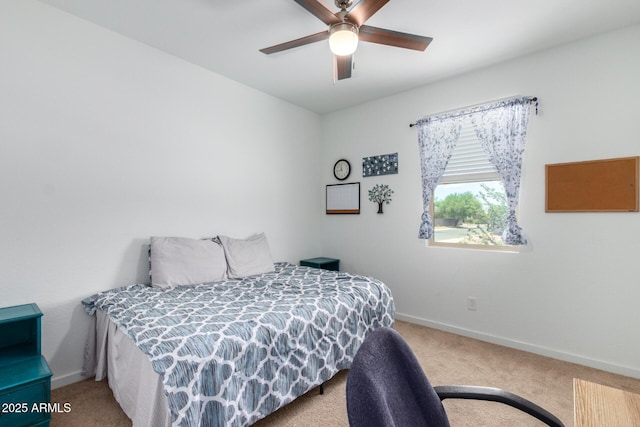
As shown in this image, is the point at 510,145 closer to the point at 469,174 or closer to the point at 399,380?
the point at 469,174

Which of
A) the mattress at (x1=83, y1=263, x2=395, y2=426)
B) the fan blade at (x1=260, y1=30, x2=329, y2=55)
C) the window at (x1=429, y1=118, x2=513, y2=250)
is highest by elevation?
the fan blade at (x1=260, y1=30, x2=329, y2=55)

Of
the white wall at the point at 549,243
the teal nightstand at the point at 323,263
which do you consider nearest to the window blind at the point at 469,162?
the white wall at the point at 549,243

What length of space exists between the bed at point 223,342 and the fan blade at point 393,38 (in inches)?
71.9

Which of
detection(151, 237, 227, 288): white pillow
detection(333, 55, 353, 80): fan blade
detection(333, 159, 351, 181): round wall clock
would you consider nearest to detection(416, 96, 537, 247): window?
detection(333, 159, 351, 181): round wall clock

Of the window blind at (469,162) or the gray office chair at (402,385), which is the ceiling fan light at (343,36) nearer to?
the gray office chair at (402,385)

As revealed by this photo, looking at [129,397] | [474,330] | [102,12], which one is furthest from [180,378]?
[474,330]

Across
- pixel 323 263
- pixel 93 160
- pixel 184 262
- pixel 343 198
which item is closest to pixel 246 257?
pixel 184 262

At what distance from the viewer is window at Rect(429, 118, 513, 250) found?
119 inches

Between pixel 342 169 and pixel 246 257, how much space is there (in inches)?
71.7

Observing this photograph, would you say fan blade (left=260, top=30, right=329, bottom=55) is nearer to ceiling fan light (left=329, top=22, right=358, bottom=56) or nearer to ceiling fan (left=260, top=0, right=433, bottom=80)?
ceiling fan (left=260, top=0, right=433, bottom=80)

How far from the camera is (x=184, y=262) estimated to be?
2.64 metres

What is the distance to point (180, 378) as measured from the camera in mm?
1414

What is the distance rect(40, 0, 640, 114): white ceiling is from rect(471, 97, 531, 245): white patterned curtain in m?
0.48

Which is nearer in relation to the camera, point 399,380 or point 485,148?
point 399,380
